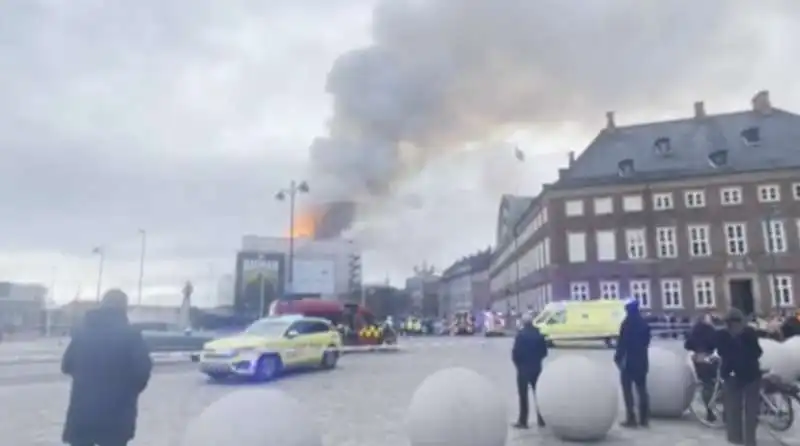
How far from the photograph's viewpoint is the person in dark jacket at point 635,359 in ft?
33.9

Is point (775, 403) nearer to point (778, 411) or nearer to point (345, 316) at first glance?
point (778, 411)

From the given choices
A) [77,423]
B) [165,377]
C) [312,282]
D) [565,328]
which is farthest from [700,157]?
[77,423]

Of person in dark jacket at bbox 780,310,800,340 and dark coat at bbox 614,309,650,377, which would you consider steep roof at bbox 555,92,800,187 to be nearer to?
person in dark jacket at bbox 780,310,800,340

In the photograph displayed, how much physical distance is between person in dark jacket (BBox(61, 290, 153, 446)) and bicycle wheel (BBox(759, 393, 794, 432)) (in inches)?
360

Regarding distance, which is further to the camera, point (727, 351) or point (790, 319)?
point (790, 319)

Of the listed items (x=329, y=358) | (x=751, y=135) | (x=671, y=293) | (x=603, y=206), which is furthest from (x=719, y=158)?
(x=329, y=358)

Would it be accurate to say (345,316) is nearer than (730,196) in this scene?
Yes

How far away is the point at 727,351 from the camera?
30.1 ft

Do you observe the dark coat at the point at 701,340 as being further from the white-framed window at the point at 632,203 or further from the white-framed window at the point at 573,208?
the white-framed window at the point at 573,208

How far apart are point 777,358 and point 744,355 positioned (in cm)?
527

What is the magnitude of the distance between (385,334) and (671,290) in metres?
26.6

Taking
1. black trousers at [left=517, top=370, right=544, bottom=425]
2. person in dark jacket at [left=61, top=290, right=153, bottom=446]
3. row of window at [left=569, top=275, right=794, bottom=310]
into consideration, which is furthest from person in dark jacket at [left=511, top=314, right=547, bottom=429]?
row of window at [left=569, top=275, right=794, bottom=310]

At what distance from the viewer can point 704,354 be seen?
446 inches

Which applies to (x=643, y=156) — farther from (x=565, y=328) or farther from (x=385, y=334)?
(x=385, y=334)
